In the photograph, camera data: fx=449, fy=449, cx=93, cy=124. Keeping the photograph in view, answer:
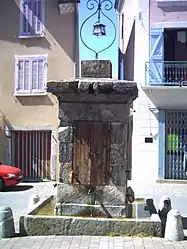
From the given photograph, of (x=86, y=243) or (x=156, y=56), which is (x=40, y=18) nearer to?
(x=156, y=56)

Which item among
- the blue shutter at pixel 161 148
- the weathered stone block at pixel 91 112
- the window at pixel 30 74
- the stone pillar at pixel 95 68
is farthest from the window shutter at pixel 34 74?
the weathered stone block at pixel 91 112

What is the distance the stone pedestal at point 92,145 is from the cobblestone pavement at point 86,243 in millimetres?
942

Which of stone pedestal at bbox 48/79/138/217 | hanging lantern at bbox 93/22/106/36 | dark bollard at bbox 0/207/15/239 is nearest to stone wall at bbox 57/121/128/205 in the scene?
stone pedestal at bbox 48/79/138/217

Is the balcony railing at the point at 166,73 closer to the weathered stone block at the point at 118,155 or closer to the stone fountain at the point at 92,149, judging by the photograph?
the stone fountain at the point at 92,149

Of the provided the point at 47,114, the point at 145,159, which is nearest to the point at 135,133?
the point at 145,159

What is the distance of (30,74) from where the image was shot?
20.9 m

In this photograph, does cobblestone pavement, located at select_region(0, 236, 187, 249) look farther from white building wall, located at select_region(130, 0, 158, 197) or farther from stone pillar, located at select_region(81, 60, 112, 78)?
white building wall, located at select_region(130, 0, 158, 197)

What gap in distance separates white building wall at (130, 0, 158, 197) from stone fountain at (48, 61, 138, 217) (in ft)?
33.1

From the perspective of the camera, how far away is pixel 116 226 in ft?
24.7

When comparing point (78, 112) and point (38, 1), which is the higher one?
point (38, 1)

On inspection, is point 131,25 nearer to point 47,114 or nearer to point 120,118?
point 47,114

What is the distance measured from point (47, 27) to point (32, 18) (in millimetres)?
903

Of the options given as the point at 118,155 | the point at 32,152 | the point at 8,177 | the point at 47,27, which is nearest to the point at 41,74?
the point at 47,27

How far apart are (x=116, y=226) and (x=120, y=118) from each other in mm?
2018
